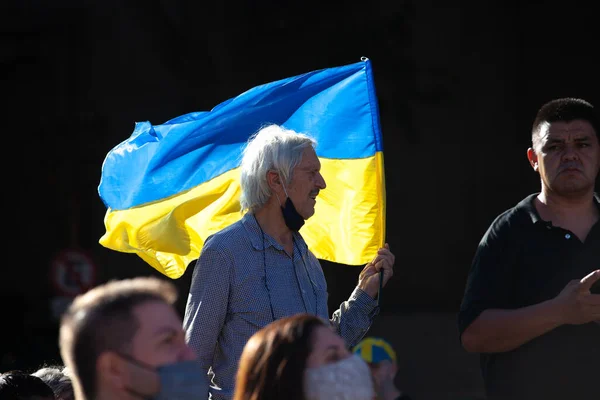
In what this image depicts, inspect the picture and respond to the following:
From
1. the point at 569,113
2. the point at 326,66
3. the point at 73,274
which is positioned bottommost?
the point at 73,274

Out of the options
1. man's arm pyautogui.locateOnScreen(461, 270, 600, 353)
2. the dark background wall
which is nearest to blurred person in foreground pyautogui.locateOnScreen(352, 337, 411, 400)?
man's arm pyautogui.locateOnScreen(461, 270, 600, 353)

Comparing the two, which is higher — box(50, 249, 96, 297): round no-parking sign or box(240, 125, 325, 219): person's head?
box(240, 125, 325, 219): person's head

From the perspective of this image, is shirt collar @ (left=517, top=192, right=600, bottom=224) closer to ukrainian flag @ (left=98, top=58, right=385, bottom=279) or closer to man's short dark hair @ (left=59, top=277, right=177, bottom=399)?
ukrainian flag @ (left=98, top=58, right=385, bottom=279)

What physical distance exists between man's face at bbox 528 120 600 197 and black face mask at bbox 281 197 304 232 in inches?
37.3

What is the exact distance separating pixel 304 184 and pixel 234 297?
0.53 meters

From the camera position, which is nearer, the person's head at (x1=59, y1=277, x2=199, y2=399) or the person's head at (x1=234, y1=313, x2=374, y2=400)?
the person's head at (x1=234, y1=313, x2=374, y2=400)

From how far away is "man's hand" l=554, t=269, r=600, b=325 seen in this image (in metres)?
3.33

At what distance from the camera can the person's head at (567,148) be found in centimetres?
364

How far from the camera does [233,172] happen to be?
471 centimetres

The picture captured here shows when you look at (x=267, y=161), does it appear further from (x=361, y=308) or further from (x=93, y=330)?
(x=93, y=330)

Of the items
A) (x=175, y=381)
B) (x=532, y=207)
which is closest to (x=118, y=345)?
(x=175, y=381)

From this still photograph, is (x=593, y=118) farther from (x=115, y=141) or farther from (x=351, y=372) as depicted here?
(x=115, y=141)

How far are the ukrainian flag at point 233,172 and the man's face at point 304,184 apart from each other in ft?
2.41

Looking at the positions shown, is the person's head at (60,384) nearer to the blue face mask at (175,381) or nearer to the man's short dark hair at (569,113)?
the blue face mask at (175,381)
